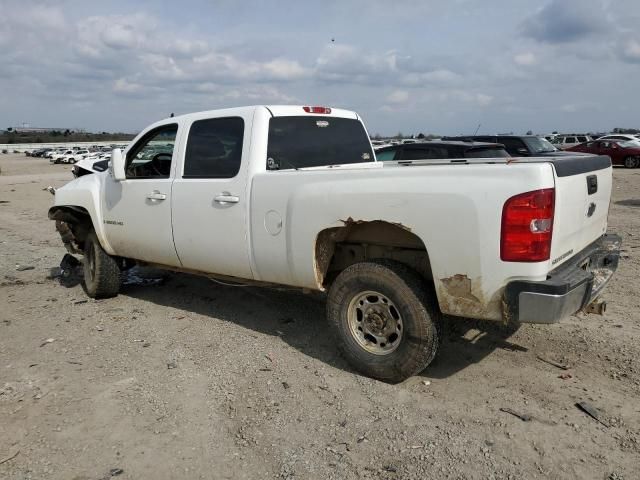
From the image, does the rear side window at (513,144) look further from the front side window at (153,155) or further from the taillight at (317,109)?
the front side window at (153,155)

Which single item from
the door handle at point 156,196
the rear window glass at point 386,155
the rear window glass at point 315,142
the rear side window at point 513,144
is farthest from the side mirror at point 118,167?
the rear side window at point 513,144

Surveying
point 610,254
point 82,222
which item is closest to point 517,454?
point 610,254

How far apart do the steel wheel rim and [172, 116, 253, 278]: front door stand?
1.08 metres

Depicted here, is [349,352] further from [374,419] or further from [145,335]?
[145,335]

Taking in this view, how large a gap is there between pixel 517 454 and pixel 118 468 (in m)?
2.25

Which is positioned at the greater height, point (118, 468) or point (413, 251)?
point (413, 251)

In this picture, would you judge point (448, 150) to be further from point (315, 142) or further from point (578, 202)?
point (578, 202)

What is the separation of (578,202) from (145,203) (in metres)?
3.91

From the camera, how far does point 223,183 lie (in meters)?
4.69

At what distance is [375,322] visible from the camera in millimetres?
4023

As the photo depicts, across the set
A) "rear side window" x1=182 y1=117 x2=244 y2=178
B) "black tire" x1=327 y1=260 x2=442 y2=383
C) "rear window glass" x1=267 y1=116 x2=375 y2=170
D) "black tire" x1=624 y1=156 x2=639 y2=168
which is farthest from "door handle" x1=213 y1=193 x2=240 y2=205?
"black tire" x1=624 y1=156 x2=639 y2=168

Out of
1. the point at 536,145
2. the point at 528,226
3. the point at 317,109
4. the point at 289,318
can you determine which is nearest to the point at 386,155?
the point at 536,145

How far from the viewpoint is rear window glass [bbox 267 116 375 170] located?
4.75 metres

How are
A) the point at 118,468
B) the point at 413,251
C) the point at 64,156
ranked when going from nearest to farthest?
the point at 118,468 → the point at 413,251 → the point at 64,156
